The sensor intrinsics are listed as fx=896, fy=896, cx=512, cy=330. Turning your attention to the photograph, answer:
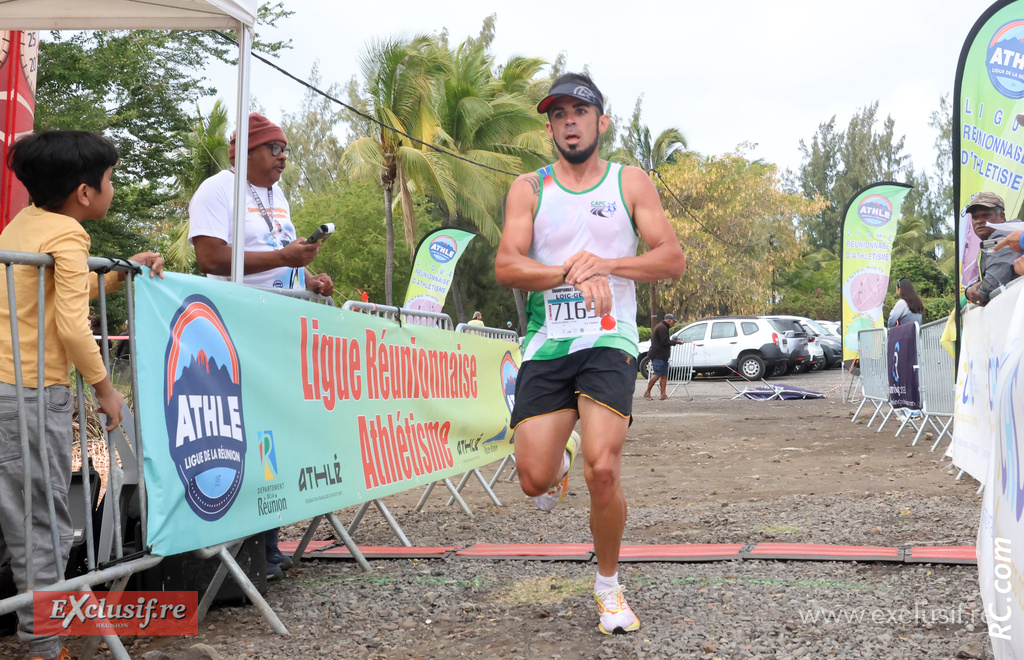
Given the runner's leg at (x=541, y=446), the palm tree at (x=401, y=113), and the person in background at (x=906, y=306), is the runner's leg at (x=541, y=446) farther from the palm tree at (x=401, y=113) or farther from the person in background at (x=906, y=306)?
the palm tree at (x=401, y=113)

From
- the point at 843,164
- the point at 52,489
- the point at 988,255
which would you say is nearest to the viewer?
the point at 52,489

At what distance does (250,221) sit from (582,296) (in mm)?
1972

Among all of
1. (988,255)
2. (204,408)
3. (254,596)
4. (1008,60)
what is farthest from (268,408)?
(1008,60)

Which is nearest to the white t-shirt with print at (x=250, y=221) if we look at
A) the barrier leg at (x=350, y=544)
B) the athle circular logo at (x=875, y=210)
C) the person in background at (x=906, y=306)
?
the barrier leg at (x=350, y=544)

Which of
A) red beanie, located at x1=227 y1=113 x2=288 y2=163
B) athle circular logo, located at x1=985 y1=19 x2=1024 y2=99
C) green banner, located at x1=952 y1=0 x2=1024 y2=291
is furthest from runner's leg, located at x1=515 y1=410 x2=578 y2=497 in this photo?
athle circular logo, located at x1=985 y1=19 x2=1024 y2=99

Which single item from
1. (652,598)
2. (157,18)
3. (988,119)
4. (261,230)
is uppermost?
(988,119)

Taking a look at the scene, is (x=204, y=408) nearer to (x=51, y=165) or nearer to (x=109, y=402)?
(x=109, y=402)

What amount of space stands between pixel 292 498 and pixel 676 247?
198 cm

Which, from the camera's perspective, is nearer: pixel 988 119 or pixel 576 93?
pixel 576 93

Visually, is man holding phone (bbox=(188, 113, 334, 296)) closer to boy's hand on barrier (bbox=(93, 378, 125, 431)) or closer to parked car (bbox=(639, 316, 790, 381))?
boy's hand on barrier (bbox=(93, 378, 125, 431))

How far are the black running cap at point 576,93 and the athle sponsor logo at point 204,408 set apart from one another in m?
1.63

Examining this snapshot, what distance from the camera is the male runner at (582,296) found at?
11.8 feet

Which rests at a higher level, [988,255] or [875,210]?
[875,210]

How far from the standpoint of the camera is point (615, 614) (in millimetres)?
3432
